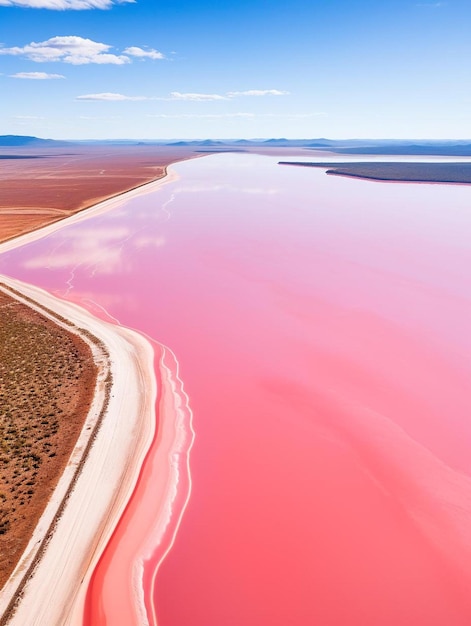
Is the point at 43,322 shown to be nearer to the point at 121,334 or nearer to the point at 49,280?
the point at 121,334

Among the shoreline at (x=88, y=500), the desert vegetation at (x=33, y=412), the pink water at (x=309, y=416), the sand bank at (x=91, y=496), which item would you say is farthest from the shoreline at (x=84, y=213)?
the sand bank at (x=91, y=496)

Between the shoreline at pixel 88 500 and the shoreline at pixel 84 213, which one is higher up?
the shoreline at pixel 84 213

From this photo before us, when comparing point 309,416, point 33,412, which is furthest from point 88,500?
point 309,416

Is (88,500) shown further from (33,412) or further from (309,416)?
(309,416)

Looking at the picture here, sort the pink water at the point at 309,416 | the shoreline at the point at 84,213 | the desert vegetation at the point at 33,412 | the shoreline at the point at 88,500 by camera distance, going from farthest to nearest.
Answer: the shoreline at the point at 84,213, the desert vegetation at the point at 33,412, the pink water at the point at 309,416, the shoreline at the point at 88,500

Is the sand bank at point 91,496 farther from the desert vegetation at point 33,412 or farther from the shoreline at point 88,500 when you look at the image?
the desert vegetation at point 33,412

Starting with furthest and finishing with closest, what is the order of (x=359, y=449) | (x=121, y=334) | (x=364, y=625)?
(x=121, y=334), (x=359, y=449), (x=364, y=625)

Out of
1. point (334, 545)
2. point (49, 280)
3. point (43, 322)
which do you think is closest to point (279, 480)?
point (334, 545)
